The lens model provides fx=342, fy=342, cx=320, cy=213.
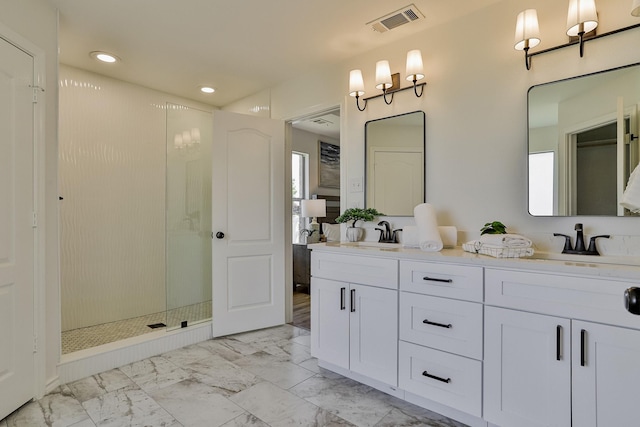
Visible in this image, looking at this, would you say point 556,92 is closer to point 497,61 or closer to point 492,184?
point 497,61

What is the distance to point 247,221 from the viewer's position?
327cm

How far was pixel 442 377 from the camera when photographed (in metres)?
1.83

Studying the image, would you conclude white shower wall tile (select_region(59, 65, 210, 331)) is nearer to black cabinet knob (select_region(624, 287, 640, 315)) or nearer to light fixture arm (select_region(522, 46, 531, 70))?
light fixture arm (select_region(522, 46, 531, 70))

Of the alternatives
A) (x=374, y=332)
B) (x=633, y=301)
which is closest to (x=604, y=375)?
(x=633, y=301)

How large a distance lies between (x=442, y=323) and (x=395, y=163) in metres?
1.25

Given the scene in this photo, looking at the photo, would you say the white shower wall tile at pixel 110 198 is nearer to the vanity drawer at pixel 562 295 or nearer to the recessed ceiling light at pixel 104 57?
the recessed ceiling light at pixel 104 57

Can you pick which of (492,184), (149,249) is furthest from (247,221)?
(492,184)

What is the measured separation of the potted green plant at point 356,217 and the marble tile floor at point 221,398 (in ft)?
3.33

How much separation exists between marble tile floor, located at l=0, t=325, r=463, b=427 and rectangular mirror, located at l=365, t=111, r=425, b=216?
1297 mm

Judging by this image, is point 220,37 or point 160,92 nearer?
point 220,37

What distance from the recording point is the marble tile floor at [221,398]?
1.86m

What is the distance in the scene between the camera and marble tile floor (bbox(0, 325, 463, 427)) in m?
1.86

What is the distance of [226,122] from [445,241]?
2.20m

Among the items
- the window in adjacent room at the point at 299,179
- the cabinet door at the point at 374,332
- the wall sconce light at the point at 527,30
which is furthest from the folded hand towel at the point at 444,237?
the window in adjacent room at the point at 299,179
